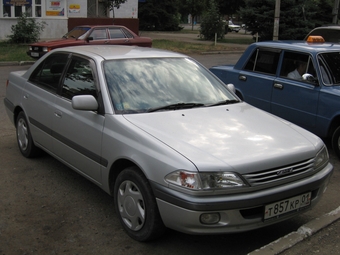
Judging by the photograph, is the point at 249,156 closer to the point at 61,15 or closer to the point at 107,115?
the point at 107,115

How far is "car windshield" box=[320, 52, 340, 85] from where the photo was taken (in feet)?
21.7

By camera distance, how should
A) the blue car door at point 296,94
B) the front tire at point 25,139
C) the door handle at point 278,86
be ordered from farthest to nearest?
the door handle at point 278,86, the blue car door at point 296,94, the front tire at point 25,139

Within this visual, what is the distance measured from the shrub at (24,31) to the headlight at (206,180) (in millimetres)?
19657

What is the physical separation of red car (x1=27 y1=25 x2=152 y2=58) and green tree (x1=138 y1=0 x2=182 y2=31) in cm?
2580

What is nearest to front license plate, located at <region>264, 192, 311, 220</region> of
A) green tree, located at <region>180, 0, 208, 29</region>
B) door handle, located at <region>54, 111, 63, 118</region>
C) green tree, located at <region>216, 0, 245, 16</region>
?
door handle, located at <region>54, 111, 63, 118</region>

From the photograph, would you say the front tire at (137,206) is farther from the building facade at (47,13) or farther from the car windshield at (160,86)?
the building facade at (47,13)

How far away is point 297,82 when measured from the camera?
270 inches

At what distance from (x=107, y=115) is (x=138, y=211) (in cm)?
96

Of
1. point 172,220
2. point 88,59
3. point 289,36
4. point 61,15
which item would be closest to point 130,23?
point 61,15

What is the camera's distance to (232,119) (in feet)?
14.2

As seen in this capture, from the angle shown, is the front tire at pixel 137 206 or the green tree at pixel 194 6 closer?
the front tire at pixel 137 206

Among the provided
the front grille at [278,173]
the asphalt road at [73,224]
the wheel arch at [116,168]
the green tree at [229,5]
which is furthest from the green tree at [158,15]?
the front grille at [278,173]

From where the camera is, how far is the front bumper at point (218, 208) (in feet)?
11.0

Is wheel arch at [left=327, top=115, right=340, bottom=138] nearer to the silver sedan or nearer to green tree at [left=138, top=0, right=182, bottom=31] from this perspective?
the silver sedan
